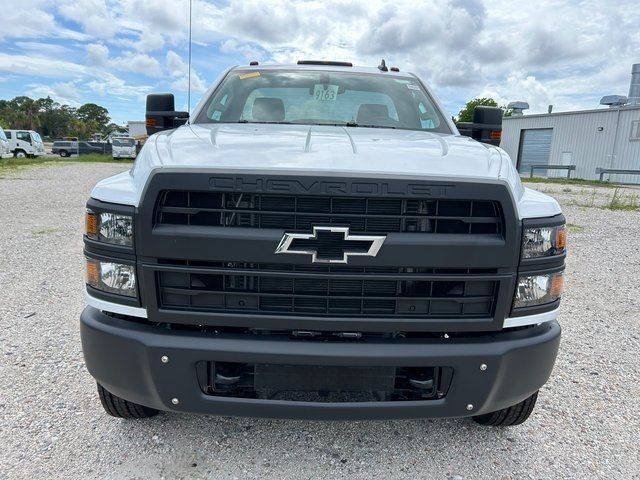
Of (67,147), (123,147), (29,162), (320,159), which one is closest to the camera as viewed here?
(320,159)

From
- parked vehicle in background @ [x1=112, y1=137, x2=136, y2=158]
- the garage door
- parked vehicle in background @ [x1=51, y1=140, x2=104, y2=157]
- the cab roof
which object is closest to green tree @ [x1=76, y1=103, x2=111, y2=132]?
parked vehicle in background @ [x1=51, y1=140, x2=104, y2=157]

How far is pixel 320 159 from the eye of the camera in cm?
207

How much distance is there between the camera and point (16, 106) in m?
81.9

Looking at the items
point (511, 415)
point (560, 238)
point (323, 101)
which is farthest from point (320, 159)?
point (511, 415)

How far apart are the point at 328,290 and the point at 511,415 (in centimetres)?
132

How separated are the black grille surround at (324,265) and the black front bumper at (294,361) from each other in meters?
0.07

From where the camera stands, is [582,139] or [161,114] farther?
[582,139]

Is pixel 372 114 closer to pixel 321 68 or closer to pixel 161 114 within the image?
pixel 321 68

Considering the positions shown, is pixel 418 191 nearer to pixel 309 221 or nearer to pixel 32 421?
pixel 309 221

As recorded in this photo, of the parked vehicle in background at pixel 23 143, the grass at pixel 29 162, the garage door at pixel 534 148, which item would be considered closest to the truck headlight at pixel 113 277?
the grass at pixel 29 162

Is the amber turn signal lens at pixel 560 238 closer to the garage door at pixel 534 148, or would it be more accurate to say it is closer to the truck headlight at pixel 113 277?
the truck headlight at pixel 113 277

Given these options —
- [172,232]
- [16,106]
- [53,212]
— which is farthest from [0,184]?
[16,106]

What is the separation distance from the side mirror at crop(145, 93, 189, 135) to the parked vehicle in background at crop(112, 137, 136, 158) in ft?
120

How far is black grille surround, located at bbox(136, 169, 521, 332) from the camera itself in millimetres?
1954
